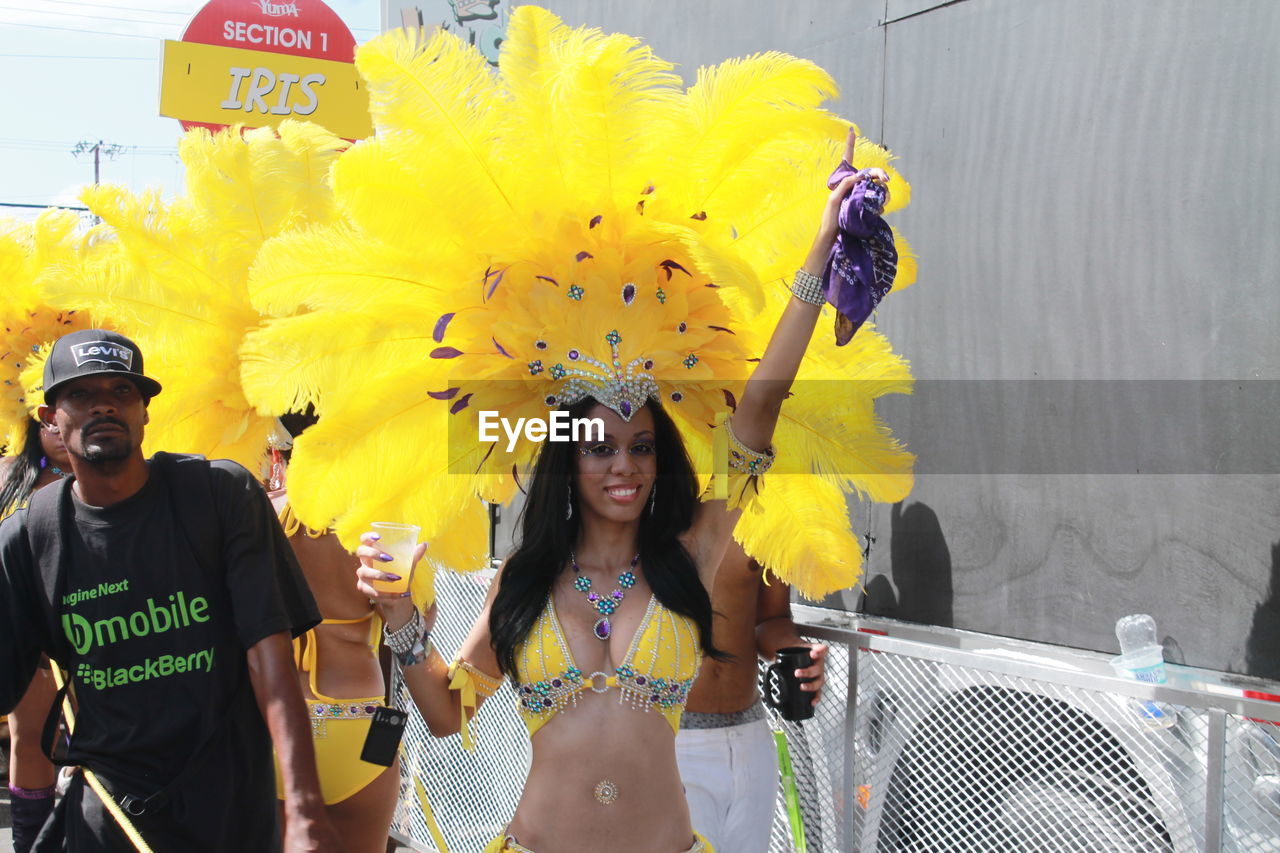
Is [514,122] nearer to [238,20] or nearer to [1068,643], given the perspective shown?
[1068,643]

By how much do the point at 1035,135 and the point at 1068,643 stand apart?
5.04 feet

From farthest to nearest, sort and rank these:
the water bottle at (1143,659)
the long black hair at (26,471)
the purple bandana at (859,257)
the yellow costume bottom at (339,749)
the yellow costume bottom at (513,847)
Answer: the long black hair at (26,471) → the yellow costume bottom at (339,749) → the water bottle at (1143,659) → the yellow costume bottom at (513,847) → the purple bandana at (859,257)

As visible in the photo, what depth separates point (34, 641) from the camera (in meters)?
2.65

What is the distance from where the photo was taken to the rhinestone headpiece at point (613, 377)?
95.7 inches

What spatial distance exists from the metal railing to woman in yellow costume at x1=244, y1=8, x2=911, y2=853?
1098 millimetres

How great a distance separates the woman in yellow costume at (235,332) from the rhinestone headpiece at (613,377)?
1483 mm

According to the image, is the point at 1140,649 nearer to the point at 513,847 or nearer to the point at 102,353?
the point at 513,847

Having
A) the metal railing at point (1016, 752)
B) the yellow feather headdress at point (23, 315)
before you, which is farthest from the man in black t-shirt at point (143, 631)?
the yellow feather headdress at point (23, 315)

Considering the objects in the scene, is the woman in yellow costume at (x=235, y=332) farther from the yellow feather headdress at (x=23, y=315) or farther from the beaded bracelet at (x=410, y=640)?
the yellow feather headdress at (x=23, y=315)

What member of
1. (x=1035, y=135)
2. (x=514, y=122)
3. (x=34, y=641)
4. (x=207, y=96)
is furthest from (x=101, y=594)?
(x=207, y=96)

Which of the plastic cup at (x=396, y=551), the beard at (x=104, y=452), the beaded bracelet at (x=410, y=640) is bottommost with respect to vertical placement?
the beaded bracelet at (x=410, y=640)

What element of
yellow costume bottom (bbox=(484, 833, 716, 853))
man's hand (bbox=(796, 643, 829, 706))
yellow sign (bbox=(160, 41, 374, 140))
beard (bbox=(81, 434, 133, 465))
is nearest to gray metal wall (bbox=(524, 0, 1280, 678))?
man's hand (bbox=(796, 643, 829, 706))

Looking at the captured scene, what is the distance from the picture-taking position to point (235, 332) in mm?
3658

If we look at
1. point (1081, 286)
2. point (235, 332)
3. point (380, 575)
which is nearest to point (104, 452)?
point (380, 575)
